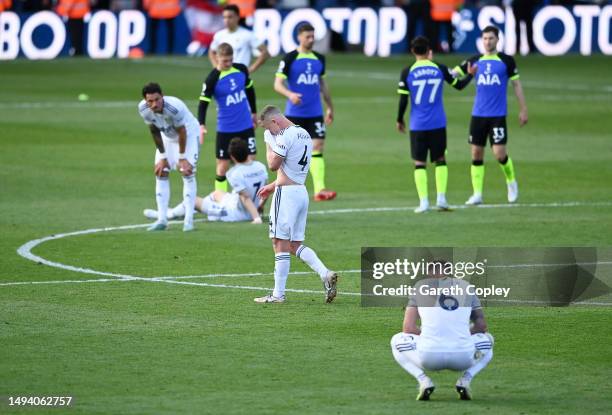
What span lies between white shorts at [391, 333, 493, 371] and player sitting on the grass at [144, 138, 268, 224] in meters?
8.75

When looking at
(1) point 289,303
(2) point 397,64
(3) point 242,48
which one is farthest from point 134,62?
(1) point 289,303

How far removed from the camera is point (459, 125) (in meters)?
29.7

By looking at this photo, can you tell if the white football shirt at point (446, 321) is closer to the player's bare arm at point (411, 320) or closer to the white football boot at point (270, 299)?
the player's bare arm at point (411, 320)

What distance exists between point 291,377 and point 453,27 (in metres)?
36.7

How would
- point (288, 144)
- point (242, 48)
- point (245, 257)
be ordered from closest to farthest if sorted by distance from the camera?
point (288, 144), point (245, 257), point (242, 48)

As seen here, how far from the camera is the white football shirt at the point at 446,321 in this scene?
9.23 metres

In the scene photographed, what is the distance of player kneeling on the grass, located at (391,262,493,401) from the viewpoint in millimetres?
9227

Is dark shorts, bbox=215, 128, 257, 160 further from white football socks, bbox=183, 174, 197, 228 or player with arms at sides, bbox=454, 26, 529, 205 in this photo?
player with arms at sides, bbox=454, 26, 529, 205

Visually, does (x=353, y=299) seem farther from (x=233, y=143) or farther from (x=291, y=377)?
(x=233, y=143)

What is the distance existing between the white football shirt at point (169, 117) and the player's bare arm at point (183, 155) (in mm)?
74

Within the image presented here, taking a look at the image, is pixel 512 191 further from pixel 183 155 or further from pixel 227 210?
pixel 183 155

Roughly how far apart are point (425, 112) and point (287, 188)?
6764mm

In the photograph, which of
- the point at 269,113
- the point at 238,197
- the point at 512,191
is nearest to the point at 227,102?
the point at 238,197

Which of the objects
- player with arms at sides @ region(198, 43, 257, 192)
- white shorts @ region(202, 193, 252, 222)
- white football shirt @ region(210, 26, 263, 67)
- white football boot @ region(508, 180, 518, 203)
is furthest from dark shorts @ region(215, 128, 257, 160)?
white football boot @ region(508, 180, 518, 203)
